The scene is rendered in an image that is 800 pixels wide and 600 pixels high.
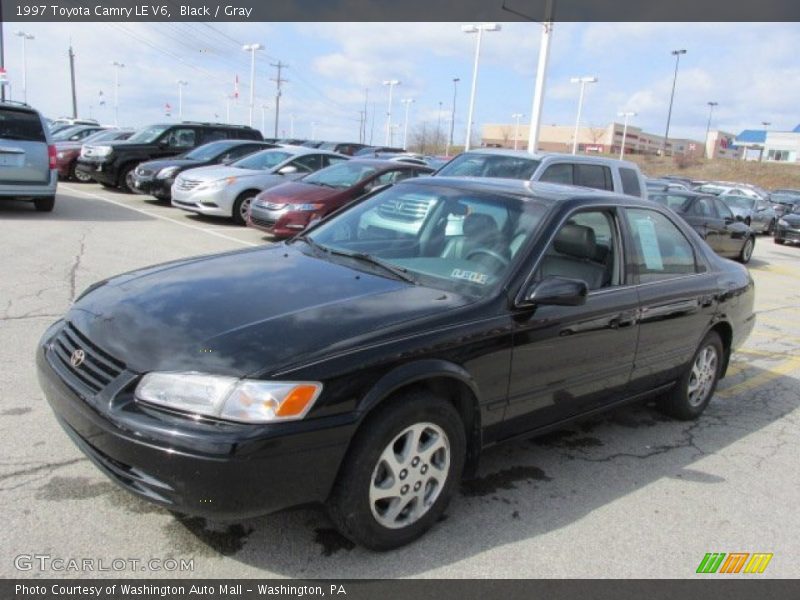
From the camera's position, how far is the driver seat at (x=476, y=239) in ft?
A: 12.3

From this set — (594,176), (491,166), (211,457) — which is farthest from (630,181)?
(211,457)

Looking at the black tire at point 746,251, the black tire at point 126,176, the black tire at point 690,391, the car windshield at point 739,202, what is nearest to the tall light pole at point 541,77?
the black tire at point 746,251

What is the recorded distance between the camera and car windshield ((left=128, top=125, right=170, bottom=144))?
16797 mm

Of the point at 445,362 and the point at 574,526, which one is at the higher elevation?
the point at 445,362

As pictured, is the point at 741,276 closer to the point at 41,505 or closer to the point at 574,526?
the point at 574,526

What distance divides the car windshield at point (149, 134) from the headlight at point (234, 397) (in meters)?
15.7

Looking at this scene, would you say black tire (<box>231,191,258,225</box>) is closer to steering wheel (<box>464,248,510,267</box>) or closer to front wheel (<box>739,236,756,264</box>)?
steering wheel (<box>464,248,510,267</box>)

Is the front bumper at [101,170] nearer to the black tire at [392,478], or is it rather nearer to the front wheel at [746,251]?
the front wheel at [746,251]

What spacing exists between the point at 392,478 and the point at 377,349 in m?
0.58

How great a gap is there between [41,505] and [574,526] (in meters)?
→ 2.53

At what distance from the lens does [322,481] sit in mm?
2652

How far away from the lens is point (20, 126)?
11.0 meters

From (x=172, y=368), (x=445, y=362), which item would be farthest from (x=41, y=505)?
(x=445, y=362)

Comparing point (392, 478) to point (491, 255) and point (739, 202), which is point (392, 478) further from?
point (739, 202)
